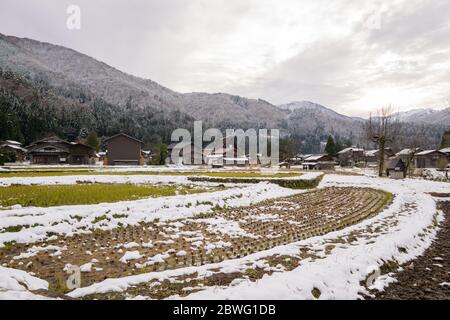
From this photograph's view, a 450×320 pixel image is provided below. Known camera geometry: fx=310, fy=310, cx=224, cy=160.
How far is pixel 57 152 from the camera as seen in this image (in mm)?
71812

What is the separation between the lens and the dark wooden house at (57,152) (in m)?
70.8

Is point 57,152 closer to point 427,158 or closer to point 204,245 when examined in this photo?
point 204,245

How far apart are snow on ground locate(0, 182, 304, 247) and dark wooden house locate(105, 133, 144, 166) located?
5951 cm

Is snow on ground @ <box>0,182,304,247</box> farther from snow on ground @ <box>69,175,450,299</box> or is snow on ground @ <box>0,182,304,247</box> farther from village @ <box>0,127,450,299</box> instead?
snow on ground @ <box>69,175,450,299</box>

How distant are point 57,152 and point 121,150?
48.3 ft

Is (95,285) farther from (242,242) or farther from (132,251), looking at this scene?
(242,242)

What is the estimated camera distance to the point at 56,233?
10.0 m

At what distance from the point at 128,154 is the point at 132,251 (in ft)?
221

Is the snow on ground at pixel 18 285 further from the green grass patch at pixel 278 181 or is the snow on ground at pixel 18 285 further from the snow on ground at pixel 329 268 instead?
the green grass patch at pixel 278 181

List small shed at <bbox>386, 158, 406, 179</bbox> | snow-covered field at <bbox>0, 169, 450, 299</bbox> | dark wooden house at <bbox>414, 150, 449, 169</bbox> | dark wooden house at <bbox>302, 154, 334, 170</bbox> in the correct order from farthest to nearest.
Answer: dark wooden house at <bbox>302, 154, 334, 170</bbox> → dark wooden house at <bbox>414, 150, 449, 169</bbox> → small shed at <bbox>386, 158, 406, 179</bbox> → snow-covered field at <bbox>0, 169, 450, 299</bbox>

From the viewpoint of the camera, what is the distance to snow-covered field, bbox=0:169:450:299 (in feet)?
18.3

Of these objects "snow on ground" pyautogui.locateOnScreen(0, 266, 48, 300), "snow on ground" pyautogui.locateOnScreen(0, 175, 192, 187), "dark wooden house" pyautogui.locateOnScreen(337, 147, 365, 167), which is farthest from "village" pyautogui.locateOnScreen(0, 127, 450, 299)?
"dark wooden house" pyautogui.locateOnScreen(337, 147, 365, 167)

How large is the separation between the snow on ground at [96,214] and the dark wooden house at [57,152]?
65790 mm
